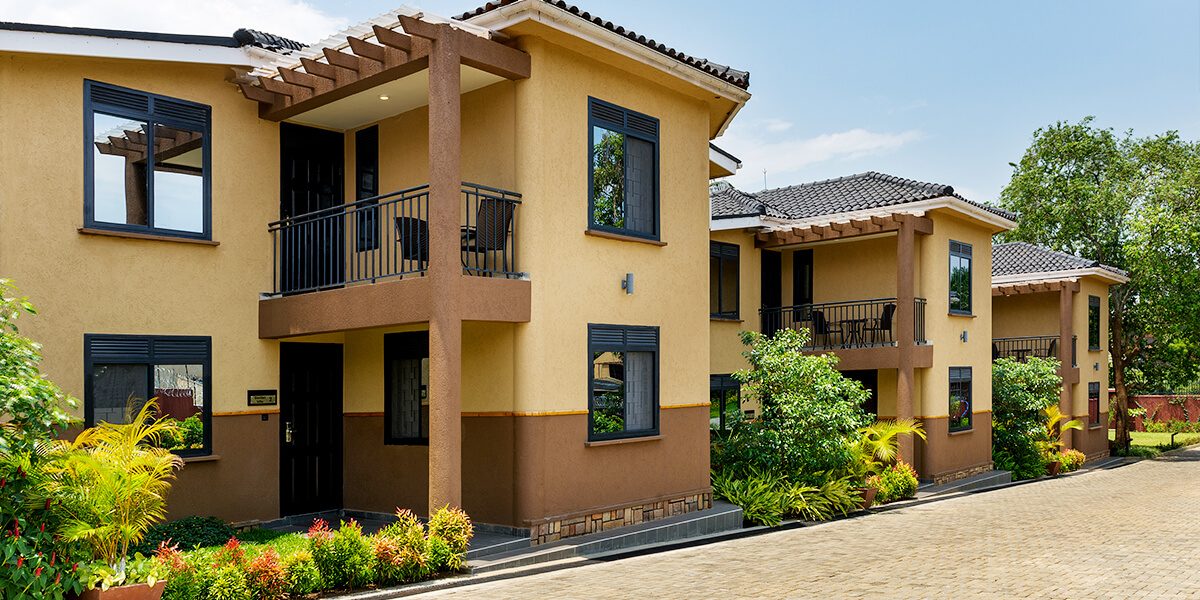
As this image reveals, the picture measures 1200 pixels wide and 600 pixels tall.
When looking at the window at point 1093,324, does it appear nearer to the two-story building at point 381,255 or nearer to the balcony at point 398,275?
the two-story building at point 381,255

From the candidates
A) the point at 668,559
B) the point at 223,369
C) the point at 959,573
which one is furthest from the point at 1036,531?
the point at 223,369

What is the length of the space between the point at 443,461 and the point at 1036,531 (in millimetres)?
9682

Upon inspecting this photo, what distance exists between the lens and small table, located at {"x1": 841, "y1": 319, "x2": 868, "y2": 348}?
2309cm

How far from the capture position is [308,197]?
14539 mm

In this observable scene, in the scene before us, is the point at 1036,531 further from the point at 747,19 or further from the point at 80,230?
the point at 80,230

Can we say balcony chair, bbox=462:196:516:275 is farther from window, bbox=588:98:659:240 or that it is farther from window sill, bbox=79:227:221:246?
window sill, bbox=79:227:221:246

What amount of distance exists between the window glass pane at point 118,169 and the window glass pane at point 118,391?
184 cm

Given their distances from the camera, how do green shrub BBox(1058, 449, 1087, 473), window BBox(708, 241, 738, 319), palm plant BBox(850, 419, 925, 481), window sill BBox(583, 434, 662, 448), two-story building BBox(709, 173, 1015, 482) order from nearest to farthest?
window sill BBox(583, 434, 662, 448)
palm plant BBox(850, 419, 925, 481)
two-story building BBox(709, 173, 1015, 482)
window BBox(708, 241, 738, 319)
green shrub BBox(1058, 449, 1087, 473)

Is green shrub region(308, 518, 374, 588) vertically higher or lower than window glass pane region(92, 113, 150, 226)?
lower

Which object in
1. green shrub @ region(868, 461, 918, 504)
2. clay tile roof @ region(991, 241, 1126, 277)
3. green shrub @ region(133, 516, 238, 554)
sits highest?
clay tile roof @ region(991, 241, 1126, 277)

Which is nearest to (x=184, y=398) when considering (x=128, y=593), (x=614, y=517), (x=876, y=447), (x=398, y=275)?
(x=398, y=275)

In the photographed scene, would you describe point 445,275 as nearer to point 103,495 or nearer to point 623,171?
point 623,171

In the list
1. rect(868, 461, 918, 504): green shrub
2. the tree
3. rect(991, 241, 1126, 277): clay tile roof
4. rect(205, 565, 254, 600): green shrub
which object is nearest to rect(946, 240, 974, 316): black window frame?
rect(868, 461, 918, 504): green shrub

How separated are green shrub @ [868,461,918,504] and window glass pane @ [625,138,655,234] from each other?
7.41 m
